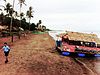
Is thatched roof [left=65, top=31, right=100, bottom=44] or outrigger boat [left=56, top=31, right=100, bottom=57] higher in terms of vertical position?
thatched roof [left=65, top=31, right=100, bottom=44]

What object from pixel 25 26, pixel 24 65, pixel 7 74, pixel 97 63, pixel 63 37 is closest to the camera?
pixel 7 74

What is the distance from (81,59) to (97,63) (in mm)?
2064

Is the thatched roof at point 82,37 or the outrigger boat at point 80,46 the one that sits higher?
the thatched roof at point 82,37

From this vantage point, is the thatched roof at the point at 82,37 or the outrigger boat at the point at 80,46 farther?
the thatched roof at the point at 82,37

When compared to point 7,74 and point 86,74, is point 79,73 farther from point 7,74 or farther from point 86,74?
point 7,74

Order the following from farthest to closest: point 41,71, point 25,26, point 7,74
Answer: point 25,26, point 41,71, point 7,74

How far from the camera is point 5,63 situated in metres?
23.6

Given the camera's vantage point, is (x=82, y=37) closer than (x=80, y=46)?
No

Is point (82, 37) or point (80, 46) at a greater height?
point (82, 37)

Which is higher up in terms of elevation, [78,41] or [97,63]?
[78,41]

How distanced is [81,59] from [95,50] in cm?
184

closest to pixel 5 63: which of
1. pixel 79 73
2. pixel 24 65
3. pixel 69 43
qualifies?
pixel 24 65

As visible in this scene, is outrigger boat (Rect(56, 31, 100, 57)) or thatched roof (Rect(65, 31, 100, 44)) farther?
thatched roof (Rect(65, 31, 100, 44))

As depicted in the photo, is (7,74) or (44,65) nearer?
(7,74)
